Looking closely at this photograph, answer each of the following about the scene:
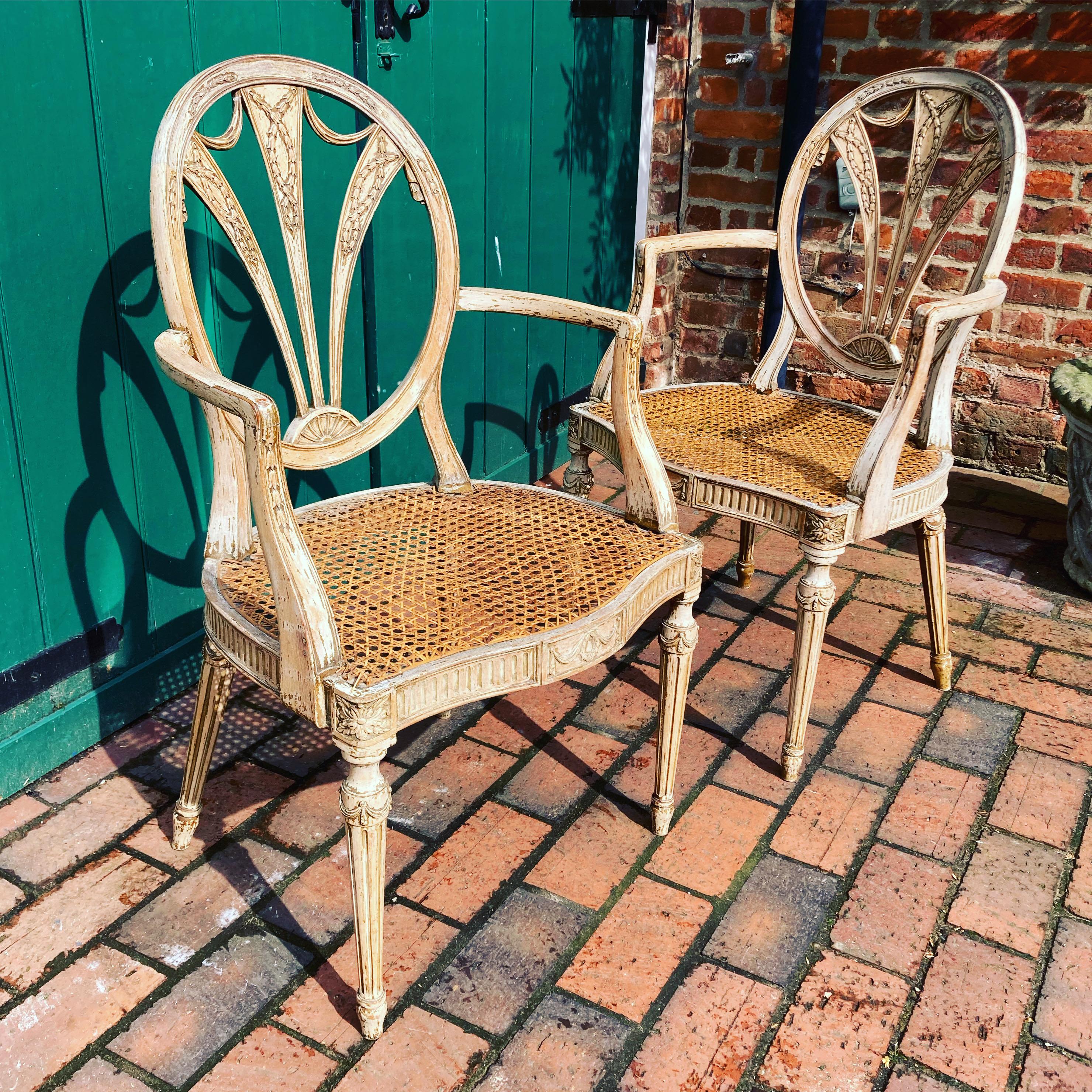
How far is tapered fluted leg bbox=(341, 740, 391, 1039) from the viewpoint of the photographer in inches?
58.6

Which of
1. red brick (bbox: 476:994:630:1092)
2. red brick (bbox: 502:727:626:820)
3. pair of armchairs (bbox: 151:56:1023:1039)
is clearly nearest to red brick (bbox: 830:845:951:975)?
pair of armchairs (bbox: 151:56:1023:1039)

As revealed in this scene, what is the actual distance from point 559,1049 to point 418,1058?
20 centimetres

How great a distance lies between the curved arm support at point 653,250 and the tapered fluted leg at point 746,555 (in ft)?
1.75

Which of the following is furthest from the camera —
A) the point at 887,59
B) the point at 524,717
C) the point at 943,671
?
the point at 887,59

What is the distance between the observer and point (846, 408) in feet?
8.40

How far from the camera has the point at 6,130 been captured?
1.78 metres

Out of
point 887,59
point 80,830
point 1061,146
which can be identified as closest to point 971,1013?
point 80,830

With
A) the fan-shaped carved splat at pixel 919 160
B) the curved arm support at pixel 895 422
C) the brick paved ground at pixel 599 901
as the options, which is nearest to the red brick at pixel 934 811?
the brick paved ground at pixel 599 901

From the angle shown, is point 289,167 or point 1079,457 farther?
point 1079,457

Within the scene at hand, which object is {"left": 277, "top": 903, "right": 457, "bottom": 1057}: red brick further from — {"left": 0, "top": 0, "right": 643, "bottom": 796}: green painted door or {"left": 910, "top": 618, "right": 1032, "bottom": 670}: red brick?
{"left": 910, "top": 618, "right": 1032, "bottom": 670}: red brick

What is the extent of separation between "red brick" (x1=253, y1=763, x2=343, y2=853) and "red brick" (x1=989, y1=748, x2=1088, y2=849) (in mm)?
1209

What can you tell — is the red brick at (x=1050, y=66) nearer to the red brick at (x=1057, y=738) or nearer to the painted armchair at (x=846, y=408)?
the painted armchair at (x=846, y=408)

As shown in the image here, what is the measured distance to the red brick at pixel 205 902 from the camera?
1.76 m

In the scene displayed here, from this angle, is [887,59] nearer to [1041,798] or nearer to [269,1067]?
[1041,798]
